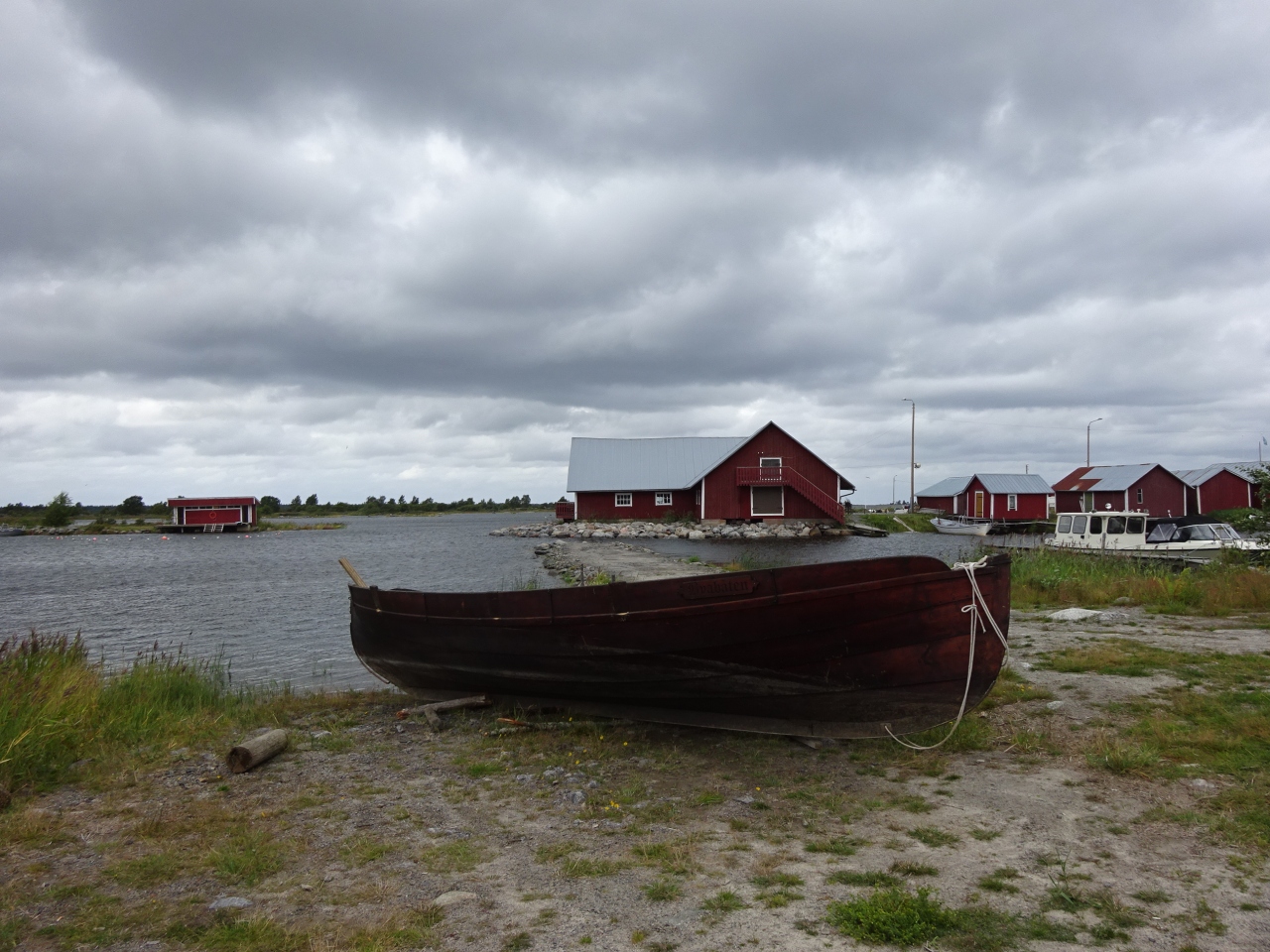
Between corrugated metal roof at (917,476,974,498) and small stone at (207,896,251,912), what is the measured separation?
6849 centimetres

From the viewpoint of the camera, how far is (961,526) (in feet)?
180

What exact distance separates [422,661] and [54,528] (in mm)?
106731

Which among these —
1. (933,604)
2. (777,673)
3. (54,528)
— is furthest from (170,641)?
(54,528)

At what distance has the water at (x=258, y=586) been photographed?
15.8m

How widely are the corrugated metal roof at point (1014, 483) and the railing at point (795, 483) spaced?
60.9 feet

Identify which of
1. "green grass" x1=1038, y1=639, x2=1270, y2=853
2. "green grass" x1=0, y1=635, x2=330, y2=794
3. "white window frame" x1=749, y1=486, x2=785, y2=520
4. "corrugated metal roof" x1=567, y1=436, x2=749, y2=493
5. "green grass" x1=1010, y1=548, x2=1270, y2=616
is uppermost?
"corrugated metal roof" x1=567, y1=436, x2=749, y2=493

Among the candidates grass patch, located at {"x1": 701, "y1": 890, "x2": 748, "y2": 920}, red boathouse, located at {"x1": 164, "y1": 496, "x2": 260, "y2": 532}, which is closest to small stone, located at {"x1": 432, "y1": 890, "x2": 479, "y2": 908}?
grass patch, located at {"x1": 701, "y1": 890, "x2": 748, "y2": 920}

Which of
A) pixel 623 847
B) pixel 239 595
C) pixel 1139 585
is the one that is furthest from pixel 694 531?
pixel 623 847

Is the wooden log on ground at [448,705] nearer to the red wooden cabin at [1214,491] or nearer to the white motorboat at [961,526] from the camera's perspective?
the white motorboat at [961,526]

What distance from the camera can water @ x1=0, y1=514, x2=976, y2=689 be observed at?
15797mm

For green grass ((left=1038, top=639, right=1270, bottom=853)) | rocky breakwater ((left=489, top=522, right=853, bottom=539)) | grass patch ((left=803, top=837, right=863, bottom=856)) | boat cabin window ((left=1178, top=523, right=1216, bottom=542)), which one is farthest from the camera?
rocky breakwater ((left=489, top=522, right=853, bottom=539))

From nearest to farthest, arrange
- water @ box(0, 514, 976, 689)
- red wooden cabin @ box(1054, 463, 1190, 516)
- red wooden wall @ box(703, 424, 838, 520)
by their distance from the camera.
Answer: water @ box(0, 514, 976, 689) < red wooden wall @ box(703, 424, 838, 520) < red wooden cabin @ box(1054, 463, 1190, 516)

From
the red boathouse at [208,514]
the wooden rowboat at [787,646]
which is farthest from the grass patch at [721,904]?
the red boathouse at [208,514]

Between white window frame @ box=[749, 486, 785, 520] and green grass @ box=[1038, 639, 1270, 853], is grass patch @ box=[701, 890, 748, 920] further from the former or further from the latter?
white window frame @ box=[749, 486, 785, 520]
